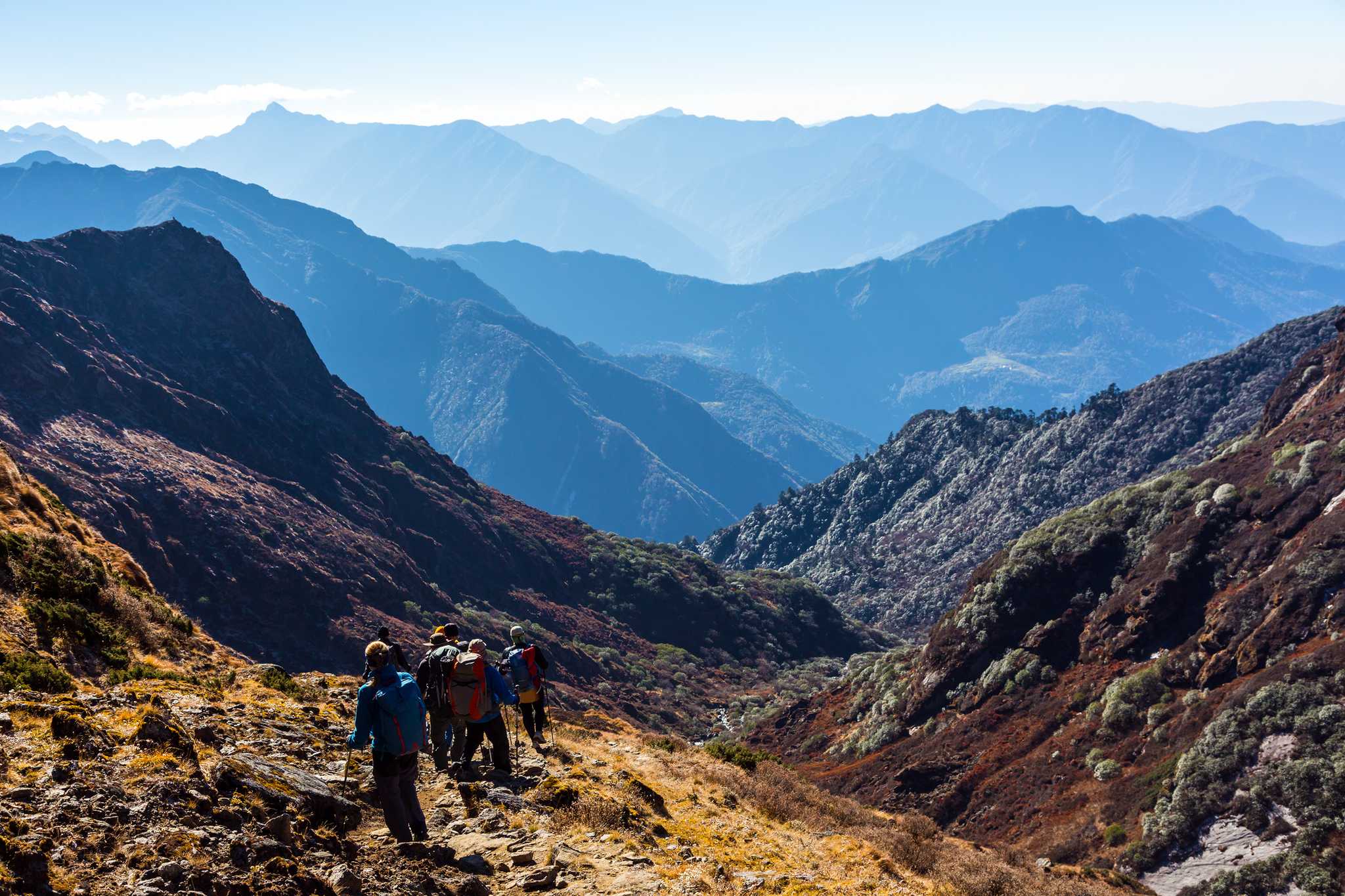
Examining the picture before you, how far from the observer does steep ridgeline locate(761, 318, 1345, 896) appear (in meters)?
24.1

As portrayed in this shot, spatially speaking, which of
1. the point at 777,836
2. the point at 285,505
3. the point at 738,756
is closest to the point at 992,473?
the point at 285,505

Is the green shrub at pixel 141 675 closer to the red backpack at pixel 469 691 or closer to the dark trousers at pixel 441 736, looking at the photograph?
the dark trousers at pixel 441 736

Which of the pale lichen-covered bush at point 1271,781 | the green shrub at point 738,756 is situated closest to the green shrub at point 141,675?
the green shrub at point 738,756

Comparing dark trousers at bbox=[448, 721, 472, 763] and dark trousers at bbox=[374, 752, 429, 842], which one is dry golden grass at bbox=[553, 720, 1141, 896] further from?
dark trousers at bbox=[374, 752, 429, 842]

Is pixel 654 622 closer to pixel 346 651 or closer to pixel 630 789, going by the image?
pixel 346 651

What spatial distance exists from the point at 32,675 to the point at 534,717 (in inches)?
317

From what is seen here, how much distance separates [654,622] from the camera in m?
83.7

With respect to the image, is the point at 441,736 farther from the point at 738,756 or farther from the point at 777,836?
the point at 738,756

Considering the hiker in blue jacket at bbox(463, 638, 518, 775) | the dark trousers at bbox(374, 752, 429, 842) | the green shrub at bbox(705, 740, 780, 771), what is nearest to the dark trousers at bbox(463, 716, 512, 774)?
the hiker in blue jacket at bbox(463, 638, 518, 775)

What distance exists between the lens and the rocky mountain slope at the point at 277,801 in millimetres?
8523

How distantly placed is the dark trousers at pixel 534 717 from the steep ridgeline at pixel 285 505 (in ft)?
113

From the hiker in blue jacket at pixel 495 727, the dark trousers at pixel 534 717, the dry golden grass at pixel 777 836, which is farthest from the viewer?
the dark trousers at pixel 534 717

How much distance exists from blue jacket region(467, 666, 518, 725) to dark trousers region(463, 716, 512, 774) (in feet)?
0.17

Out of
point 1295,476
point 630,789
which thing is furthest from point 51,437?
point 1295,476
